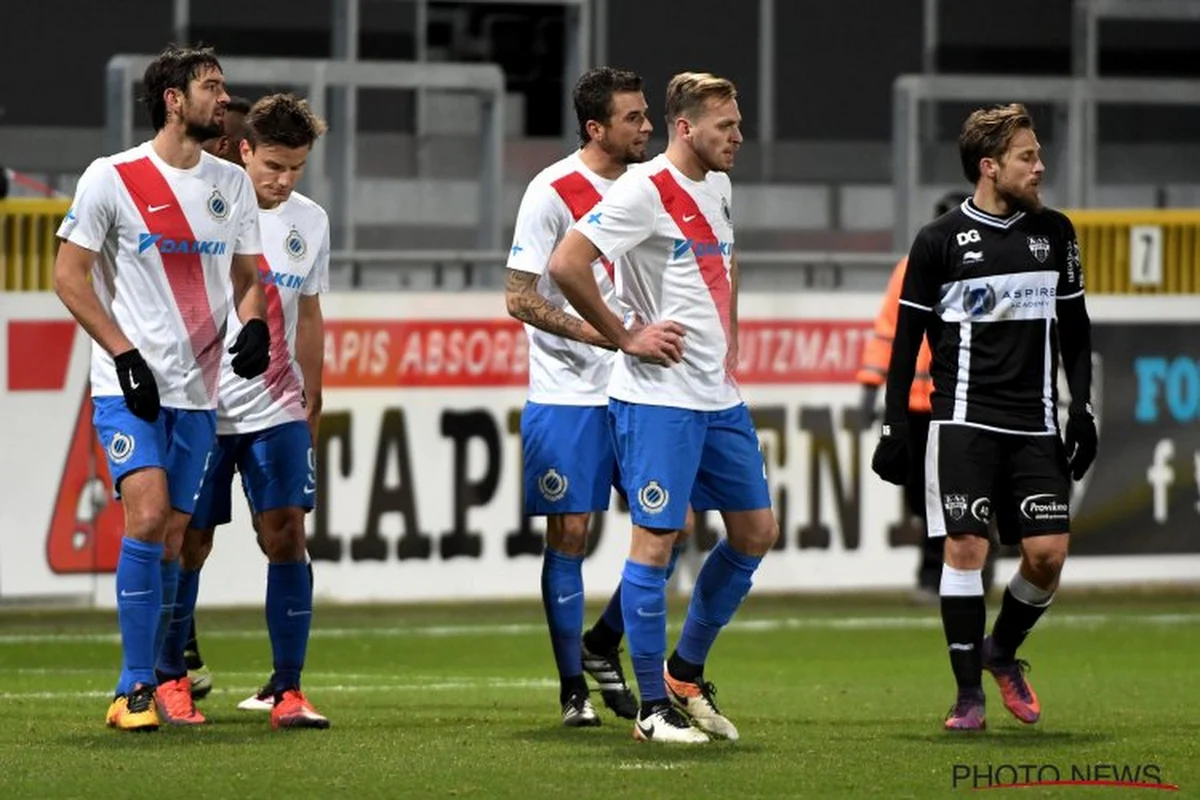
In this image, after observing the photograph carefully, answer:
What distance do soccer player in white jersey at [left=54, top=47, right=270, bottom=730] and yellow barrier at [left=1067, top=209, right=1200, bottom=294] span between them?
27.2 feet

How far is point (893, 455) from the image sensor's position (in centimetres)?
905

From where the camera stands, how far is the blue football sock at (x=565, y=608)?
9.45m

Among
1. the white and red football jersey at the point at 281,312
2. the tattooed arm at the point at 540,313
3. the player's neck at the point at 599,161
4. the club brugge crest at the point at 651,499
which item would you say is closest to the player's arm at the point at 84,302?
the white and red football jersey at the point at 281,312

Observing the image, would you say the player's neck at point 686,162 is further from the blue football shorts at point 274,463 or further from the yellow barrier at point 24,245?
the yellow barrier at point 24,245

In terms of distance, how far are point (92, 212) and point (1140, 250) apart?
356 inches

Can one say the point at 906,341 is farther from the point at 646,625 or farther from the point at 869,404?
the point at 869,404

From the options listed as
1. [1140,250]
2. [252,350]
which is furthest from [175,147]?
[1140,250]

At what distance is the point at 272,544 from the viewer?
934 cm

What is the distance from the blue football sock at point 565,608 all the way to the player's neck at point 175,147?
1.83 m

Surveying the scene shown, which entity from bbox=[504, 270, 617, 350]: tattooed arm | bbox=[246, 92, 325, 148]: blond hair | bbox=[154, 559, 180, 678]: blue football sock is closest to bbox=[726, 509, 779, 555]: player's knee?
bbox=[504, 270, 617, 350]: tattooed arm

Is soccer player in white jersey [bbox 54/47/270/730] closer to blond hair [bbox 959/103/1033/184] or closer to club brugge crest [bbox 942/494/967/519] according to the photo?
club brugge crest [bbox 942/494/967/519]

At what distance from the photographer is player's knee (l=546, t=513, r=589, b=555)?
31.1 feet

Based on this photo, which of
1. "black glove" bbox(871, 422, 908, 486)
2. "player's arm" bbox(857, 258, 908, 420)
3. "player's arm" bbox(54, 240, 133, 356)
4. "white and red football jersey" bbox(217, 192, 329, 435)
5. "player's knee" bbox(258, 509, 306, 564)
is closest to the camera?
"player's arm" bbox(54, 240, 133, 356)

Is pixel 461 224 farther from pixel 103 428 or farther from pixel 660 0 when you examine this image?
pixel 103 428
